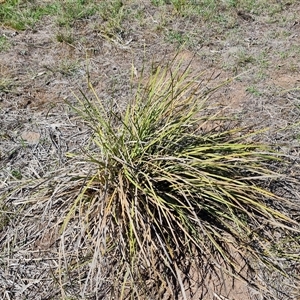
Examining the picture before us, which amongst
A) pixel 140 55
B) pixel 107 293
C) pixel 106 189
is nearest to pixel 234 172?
pixel 106 189

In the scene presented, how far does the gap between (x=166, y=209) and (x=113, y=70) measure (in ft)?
5.74

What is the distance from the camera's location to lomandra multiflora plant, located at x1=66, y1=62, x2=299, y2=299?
2209 mm

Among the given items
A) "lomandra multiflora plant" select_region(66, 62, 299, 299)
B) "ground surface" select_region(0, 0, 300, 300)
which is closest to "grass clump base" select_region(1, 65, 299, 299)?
"lomandra multiflora plant" select_region(66, 62, 299, 299)

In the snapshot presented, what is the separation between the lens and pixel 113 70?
3.63 metres

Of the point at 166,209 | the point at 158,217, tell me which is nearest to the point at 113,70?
the point at 158,217

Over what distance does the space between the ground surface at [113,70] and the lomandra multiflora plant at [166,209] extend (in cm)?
23

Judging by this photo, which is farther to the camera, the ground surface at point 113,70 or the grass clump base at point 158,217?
the ground surface at point 113,70

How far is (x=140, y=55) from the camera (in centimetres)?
381

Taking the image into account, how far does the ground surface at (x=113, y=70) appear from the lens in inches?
103

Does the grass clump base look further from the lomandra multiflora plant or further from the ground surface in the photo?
the ground surface

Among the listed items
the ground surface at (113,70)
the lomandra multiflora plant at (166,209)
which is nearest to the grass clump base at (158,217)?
the lomandra multiflora plant at (166,209)

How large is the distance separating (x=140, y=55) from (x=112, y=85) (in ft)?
1.61

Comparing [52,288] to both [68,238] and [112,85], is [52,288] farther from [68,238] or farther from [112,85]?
[112,85]

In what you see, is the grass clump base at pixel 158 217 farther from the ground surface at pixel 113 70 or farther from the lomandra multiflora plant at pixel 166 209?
the ground surface at pixel 113 70
